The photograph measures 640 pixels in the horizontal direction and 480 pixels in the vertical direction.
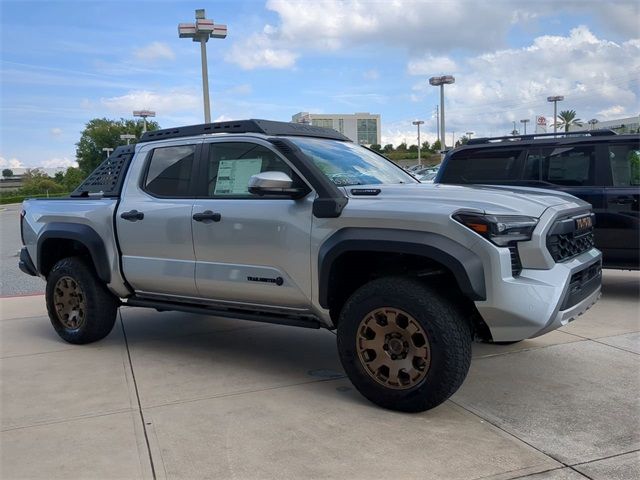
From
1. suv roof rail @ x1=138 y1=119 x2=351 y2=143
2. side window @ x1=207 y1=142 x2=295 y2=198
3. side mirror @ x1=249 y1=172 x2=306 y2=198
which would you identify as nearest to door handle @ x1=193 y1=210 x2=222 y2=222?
side window @ x1=207 y1=142 x2=295 y2=198

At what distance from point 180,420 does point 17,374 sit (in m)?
1.93

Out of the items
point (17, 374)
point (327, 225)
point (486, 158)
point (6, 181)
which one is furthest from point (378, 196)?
point (6, 181)

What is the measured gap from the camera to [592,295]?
13.3 feet

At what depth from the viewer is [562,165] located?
23.8 ft

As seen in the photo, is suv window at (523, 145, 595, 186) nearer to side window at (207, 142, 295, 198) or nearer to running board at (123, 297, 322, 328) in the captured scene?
side window at (207, 142, 295, 198)

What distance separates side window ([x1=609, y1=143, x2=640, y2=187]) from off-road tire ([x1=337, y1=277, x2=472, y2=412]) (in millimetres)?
4258

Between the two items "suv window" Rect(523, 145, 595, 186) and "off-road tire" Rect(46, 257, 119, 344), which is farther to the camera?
"suv window" Rect(523, 145, 595, 186)

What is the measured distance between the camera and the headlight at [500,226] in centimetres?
346

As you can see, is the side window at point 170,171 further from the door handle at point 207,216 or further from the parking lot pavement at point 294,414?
the parking lot pavement at point 294,414

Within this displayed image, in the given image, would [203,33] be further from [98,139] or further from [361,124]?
[361,124]

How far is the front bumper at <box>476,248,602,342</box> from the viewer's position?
11.2 feet

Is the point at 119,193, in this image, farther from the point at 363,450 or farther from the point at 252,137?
the point at 363,450

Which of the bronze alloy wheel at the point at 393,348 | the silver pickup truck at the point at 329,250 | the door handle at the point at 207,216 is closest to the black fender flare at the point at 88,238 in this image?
the silver pickup truck at the point at 329,250

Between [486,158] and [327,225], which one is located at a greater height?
[486,158]
